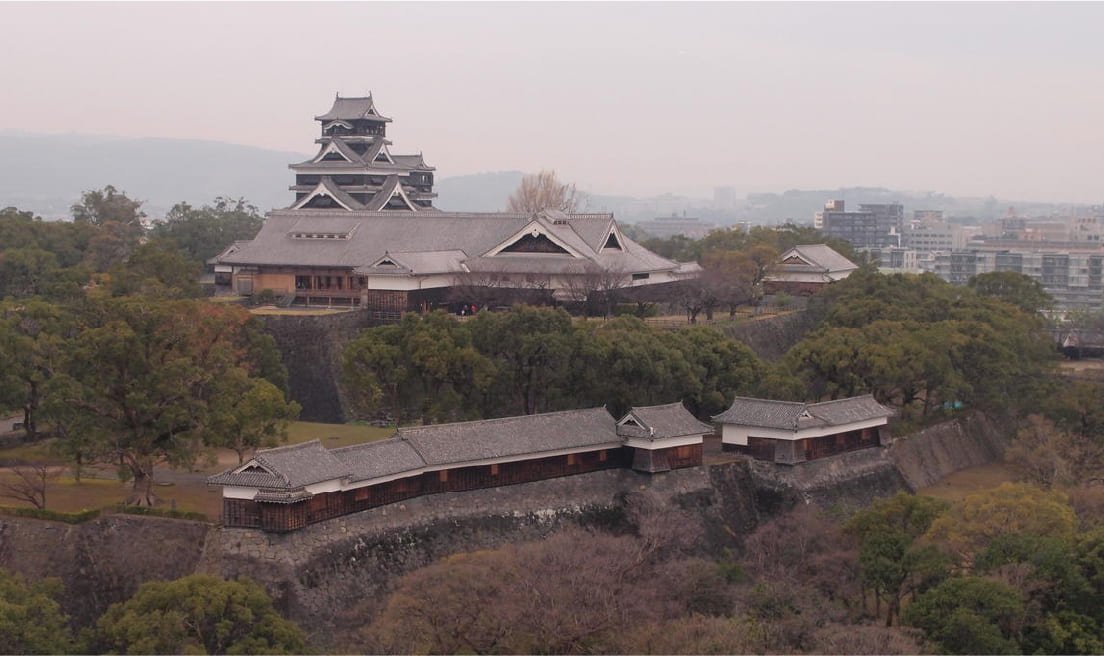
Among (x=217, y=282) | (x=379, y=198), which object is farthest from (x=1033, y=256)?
(x=217, y=282)

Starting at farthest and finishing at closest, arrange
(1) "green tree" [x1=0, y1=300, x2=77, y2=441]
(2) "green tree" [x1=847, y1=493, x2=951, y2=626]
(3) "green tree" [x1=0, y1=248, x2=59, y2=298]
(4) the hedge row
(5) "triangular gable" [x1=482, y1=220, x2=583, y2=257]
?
(3) "green tree" [x1=0, y1=248, x2=59, y2=298]
(5) "triangular gable" [x1=482, y1=220, x2=583, y2=257]
(1) "green tree" [x1=0, y1=300, x2=77, y2=441]
(4) the hedge row
(2) "green tree" [x1=847, y1=493, x2=951, y2=626]

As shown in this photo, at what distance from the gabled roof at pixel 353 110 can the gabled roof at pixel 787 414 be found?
27.6 meters

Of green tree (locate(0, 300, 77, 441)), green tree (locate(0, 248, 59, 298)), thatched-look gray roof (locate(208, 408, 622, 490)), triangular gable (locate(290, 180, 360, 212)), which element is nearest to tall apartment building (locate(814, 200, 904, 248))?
triangular gable (locate(290, 180, 360, 212))

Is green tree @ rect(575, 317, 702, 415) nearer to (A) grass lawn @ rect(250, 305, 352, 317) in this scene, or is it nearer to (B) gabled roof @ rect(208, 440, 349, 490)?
(B) gabled roof @ rect(208, 440, 349, 490)

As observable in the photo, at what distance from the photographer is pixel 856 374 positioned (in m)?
32.4

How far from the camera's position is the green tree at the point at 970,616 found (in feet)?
62.2

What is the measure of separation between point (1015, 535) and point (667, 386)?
32.1 feet

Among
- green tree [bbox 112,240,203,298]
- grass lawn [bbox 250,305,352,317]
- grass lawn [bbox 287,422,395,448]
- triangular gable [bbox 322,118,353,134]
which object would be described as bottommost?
grass lawn [bbox 287,422,395,448]

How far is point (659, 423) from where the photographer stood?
27016 millimetres

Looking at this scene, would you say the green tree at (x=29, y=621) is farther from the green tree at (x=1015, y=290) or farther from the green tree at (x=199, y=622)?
the green tree at (x=1015, y=290)

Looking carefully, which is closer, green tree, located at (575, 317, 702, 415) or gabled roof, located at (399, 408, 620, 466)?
gabled roof, located at (399, 408, 620, 466)

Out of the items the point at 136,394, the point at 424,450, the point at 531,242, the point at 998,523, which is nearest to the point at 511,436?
the point at 424,450

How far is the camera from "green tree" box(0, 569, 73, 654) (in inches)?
717

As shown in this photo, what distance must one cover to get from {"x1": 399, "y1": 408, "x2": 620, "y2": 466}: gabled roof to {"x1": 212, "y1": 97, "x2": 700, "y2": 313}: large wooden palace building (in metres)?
11.2
